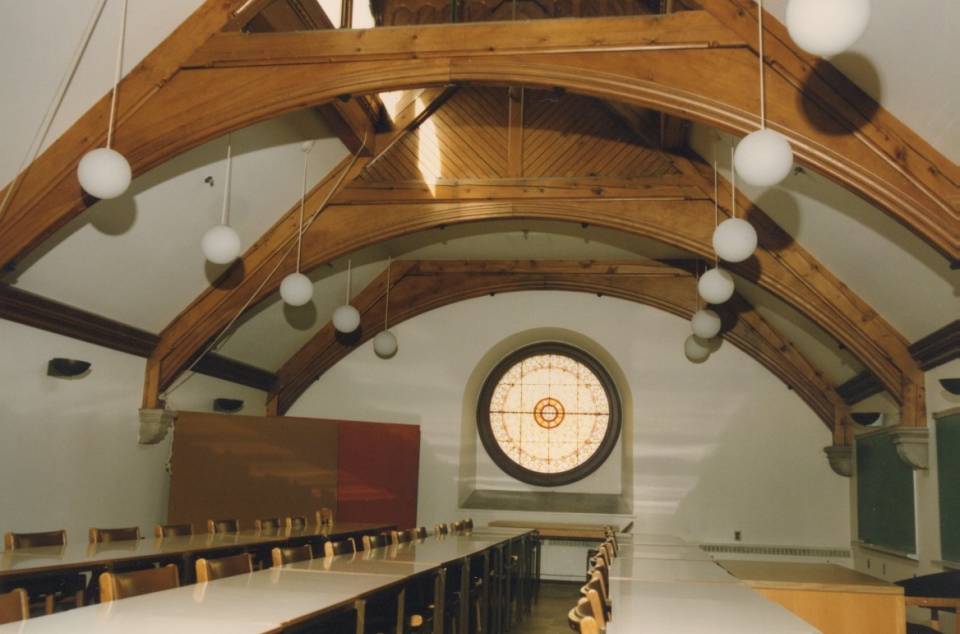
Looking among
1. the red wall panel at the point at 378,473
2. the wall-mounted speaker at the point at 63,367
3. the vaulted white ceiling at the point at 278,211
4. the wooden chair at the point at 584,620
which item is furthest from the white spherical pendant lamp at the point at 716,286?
the red wall panel at the point at 378,473

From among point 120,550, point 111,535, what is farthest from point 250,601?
point 111,535

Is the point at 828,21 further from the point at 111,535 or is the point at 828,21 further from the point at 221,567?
the point at 111,535

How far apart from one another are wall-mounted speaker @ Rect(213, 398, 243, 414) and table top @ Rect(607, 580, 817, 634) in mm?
6690

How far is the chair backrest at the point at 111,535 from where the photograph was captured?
6.64m

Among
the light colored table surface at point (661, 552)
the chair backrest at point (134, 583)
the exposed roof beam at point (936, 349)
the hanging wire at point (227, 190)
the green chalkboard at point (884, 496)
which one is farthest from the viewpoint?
the green chalkboard at point (884, 496)

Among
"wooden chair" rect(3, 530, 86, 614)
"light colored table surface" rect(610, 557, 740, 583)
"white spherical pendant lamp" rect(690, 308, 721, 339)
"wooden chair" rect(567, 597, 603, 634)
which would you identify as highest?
"white spherical pendant lamp" rect(690, 308, 721, 339)

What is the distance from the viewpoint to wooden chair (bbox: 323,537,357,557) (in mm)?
6125

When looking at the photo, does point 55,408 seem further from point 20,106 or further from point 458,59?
point 458,59

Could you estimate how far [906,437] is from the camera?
27.0 feet

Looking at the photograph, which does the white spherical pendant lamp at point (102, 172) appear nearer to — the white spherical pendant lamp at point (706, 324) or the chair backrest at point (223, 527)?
the chair backrest at point (223, 527)

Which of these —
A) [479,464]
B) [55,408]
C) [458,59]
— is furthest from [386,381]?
[458,59]

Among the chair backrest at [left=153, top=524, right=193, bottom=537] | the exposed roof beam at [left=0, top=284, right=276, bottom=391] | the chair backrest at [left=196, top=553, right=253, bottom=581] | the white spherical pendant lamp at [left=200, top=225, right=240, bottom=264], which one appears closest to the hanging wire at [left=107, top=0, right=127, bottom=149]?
the white spherical pendant lamp at [left=200, top=225, right=240, bottom=264]

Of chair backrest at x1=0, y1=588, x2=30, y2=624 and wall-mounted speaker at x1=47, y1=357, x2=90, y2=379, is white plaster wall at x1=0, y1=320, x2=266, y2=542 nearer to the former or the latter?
wall-mounted speaker at x1=47, y1=357, x2=90, y2=379

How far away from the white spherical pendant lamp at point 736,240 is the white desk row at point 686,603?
2.00m
